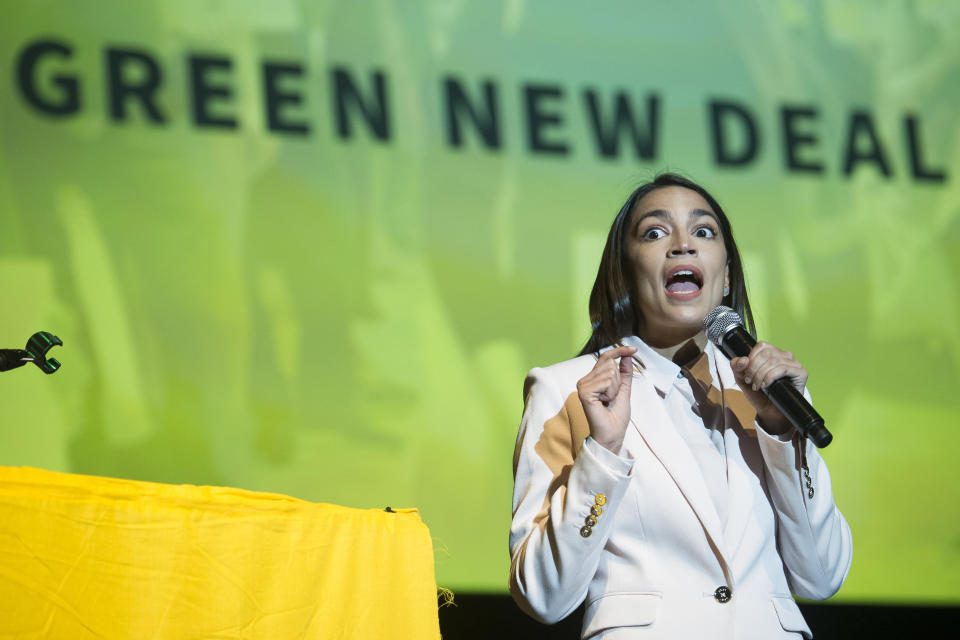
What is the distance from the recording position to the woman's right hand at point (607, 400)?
5.25 feet

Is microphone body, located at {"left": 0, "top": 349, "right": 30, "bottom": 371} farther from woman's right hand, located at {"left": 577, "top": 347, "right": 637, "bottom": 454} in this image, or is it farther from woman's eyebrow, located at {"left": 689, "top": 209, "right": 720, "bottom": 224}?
woman's eyebrow, located at {"left": 689, "top": 209, "right": 720, "bottom": 224}

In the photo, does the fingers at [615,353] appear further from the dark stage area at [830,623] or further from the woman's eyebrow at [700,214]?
the dark stage area at [830,623]

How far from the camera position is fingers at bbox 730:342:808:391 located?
62.5 inches

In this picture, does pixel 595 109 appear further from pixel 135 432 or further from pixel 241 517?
pixel 241 517

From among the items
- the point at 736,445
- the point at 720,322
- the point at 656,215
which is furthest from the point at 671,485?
the point at 656,215

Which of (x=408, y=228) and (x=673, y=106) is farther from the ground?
(x=673, y=106)

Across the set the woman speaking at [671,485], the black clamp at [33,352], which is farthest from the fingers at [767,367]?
the black clamp at [33,352]

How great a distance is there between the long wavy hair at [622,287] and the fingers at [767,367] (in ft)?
1.16

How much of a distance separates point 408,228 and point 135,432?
0.97 meters

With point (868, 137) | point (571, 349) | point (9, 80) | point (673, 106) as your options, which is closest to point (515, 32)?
point (673, 106)

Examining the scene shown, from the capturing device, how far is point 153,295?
2908 mm

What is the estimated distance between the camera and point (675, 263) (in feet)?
6.28

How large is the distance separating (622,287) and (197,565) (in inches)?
36.8

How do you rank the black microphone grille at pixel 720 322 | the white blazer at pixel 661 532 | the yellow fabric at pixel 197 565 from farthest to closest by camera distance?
the black microphone grille at pixel 720 322 < the white blazer at pixel 661 532 < the yellow fabric at pixel 197 565
